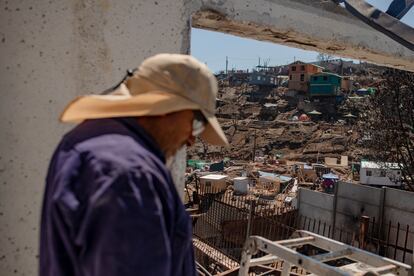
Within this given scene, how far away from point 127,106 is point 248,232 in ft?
29.4

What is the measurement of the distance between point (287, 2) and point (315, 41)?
439 millimetres

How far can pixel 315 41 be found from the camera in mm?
3264

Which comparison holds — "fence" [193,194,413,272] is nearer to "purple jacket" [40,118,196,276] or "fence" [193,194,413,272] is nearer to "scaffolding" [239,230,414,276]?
"scaffolding" [239,230,414,276]

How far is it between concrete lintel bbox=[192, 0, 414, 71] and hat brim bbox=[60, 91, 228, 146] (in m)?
1.46

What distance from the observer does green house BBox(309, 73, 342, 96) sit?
180ft

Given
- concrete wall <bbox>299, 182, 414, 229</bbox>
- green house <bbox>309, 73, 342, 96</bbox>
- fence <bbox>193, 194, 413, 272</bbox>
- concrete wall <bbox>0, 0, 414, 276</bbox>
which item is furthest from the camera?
green house <bbox>309, 73, 342, 96</bbox>

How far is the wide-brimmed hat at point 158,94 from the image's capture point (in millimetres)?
1128

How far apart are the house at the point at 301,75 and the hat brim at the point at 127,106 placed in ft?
196

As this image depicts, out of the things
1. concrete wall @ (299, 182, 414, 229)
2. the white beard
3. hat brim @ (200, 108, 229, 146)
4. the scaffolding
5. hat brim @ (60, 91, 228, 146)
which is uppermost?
hat brim @ (60, 91, 228, 146)

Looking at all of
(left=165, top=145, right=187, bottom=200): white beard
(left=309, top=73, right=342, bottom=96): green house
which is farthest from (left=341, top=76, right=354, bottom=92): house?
(left=165, top=145, right=187, bottom=200): white beard

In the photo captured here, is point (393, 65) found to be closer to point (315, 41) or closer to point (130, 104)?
point (315, 41)

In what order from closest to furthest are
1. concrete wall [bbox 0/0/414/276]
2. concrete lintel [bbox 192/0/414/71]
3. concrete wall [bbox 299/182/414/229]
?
concrete wall [bbox 0/0/414/276]
concrete lintel [bbox 192/0/414/71]
concrete wall [bbox 299/182/414/229]

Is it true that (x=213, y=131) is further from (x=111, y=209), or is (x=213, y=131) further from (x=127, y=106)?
(x=111, y=209)

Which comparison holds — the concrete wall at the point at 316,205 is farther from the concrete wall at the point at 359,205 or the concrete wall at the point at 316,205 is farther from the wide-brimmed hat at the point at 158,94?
the wide-brimmed hat at the point at 158,94
